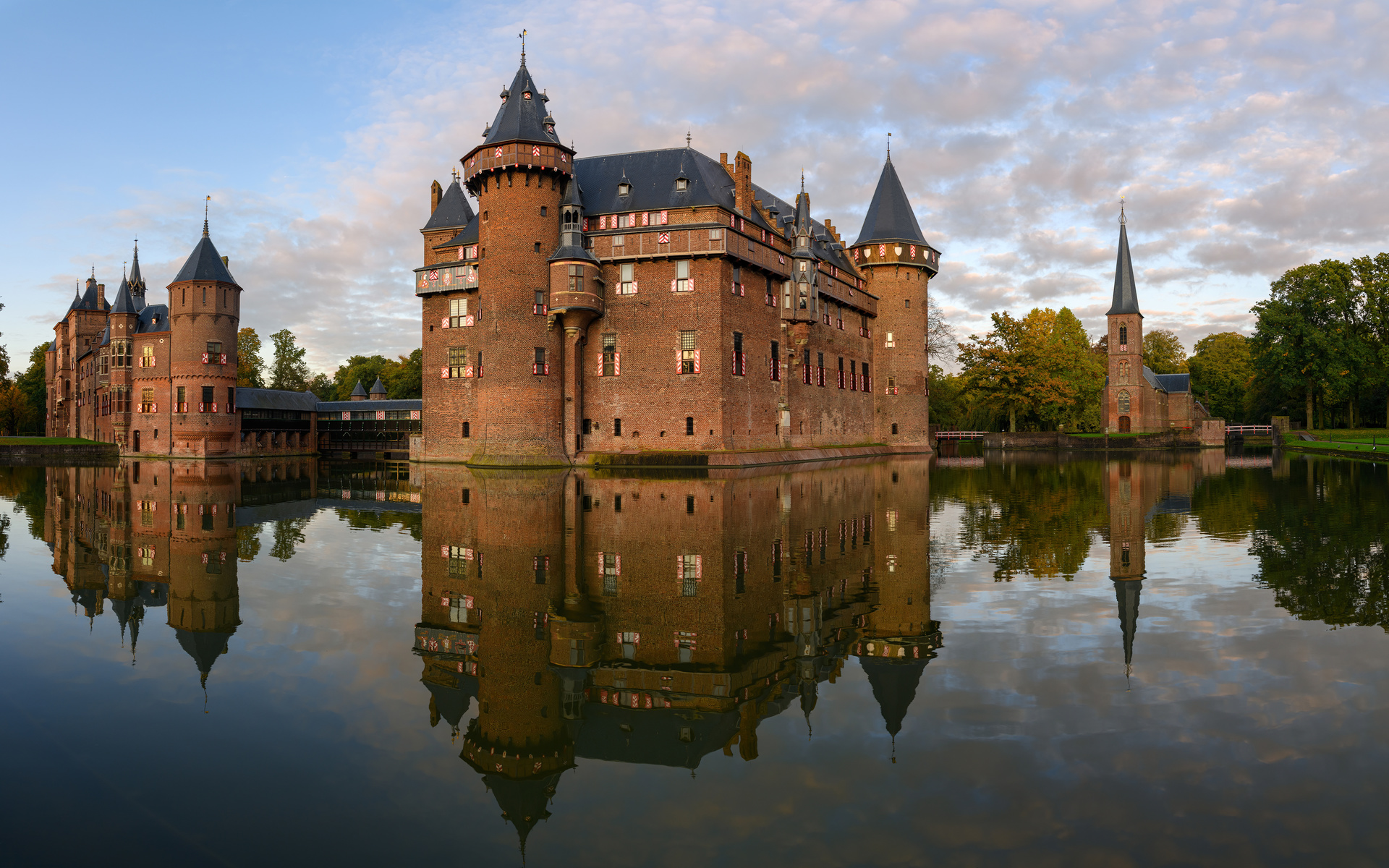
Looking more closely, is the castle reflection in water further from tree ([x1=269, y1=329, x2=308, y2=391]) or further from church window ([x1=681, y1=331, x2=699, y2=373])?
tree ([x1=269, y1=329, x2=308, y2=391])

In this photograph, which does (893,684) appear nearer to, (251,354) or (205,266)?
(205,266)

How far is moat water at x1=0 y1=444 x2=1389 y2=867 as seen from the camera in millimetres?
Answer: 4137

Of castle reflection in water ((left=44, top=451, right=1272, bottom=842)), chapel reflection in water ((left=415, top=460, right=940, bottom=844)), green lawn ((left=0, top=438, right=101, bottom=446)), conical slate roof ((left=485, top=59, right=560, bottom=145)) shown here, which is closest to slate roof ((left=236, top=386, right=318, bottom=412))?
green lawn ((left=0, top=438, right=101, bottom=446))

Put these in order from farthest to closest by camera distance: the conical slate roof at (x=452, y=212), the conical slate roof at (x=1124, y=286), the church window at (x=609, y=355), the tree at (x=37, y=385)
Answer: the tree at (x=37, y=385)
the conical slate roof at (x=1124, y=286)
the conical slate roof at (x=452, y=212)
the church window at (x=609, y=355)

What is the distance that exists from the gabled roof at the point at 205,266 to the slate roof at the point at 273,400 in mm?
8053

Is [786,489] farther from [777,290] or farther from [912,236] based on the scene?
[912,236]

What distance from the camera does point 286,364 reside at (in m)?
96.5

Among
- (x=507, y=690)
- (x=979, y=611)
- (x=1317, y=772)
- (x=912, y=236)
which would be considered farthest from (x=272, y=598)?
(x=912, y=236)

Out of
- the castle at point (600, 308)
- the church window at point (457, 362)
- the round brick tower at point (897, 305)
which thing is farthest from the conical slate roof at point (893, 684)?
the round brick tower at point (897, 305)

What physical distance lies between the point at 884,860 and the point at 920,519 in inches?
571

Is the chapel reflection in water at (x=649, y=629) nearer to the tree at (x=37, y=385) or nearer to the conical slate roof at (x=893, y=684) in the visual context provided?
the conical slate roof at (x=893, y=684)

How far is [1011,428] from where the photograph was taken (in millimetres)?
74188

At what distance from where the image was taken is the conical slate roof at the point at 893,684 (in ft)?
19.1

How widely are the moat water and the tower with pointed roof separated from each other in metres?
69.3
